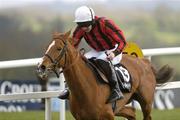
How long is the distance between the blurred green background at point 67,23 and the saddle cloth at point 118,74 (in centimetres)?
514

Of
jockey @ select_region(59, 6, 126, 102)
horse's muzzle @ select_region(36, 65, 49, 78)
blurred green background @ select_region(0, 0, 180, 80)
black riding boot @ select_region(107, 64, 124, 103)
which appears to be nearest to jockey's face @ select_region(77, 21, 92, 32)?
jockey @ select_region(59, 6, 126, 102)

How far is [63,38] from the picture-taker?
710cm

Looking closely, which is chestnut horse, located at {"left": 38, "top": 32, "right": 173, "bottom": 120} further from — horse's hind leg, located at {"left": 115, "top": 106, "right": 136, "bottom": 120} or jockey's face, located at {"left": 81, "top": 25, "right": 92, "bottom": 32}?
horse's hind leg, located at {"left": 115, "top": 106, "right": 136, "bottom": 120}

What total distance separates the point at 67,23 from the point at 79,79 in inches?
261

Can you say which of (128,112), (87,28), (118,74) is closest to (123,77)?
(118,74)

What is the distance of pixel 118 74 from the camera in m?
7.85

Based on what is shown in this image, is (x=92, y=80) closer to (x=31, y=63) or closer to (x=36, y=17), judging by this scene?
(x=31, y=63)

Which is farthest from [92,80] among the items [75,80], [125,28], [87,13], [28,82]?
[125,28]

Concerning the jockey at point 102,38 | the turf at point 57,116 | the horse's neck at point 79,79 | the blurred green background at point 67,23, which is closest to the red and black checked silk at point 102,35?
the jockey at point 102,38

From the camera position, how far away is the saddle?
7.55 metres

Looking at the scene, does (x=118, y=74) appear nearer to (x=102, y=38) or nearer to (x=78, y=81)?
(x=102, y=38)

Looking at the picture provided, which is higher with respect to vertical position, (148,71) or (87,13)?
(87,13)

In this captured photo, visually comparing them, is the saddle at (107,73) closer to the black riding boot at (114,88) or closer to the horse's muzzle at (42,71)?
the black riding boot at (114,88)

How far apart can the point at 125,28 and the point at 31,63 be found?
667 centimetres
